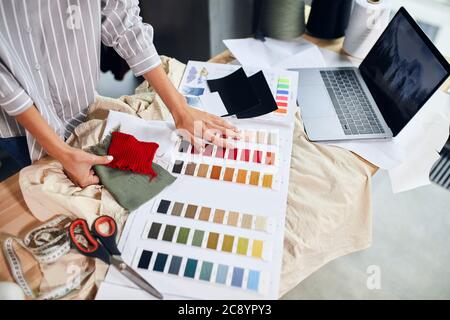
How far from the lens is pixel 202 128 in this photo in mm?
908

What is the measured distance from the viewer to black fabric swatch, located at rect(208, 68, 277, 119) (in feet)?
3.23

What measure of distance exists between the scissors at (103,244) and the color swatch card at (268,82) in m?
0.42

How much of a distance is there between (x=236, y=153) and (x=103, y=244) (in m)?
0.36

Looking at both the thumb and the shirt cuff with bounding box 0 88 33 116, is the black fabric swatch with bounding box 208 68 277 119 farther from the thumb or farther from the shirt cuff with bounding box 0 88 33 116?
the shirt cuff with bounding box 0 88 33 116

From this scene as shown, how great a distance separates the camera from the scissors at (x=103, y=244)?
66cm

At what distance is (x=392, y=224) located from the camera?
1610 mm

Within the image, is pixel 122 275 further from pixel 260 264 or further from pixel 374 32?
pixel 374 32

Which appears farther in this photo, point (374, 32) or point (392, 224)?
point (392, 224)

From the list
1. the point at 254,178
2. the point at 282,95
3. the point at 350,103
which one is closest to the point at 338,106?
the point at 350,103

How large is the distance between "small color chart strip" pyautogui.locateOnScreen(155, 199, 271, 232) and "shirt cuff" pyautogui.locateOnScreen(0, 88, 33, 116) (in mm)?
325

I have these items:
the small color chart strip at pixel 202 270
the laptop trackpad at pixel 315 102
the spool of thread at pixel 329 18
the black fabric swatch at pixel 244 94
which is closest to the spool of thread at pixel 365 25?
the spool of thread at pixel 329 18

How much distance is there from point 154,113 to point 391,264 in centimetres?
113

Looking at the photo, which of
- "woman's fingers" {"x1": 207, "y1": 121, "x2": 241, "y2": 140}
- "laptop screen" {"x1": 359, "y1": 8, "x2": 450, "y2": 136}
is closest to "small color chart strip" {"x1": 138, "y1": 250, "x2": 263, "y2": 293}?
"woman's fingers" {"x1": 207, "y1": 121, "x2": 241, "y2": 140}

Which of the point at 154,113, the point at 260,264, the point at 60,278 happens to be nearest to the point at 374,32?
the point at 154,113
